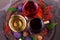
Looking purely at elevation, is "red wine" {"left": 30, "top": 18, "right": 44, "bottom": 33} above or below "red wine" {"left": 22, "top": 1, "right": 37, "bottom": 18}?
below

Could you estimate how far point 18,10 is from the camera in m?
1.08

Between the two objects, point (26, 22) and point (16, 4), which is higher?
point (16, 4)

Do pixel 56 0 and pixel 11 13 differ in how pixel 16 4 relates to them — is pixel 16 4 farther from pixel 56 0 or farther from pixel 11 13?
pixel 56 0

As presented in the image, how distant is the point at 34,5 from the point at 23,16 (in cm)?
9

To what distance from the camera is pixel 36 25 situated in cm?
100

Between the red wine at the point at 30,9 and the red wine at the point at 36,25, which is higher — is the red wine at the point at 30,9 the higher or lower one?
the higher one

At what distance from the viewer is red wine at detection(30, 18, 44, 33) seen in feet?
3.22

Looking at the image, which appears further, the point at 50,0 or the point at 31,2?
the point at 50,0

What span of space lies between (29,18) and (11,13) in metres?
0.11

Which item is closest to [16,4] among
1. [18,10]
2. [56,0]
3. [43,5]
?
[18,10]

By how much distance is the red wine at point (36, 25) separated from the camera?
98 cm

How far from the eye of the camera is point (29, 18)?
1055 mm

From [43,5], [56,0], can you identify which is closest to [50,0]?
[56,0]

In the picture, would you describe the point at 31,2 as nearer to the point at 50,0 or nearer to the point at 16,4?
the point at 16,4
